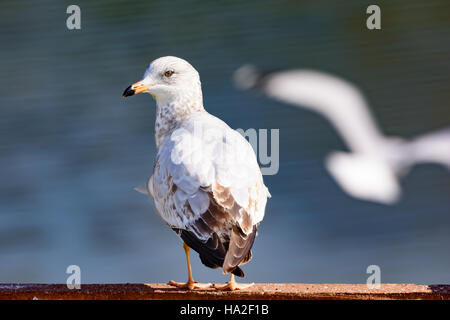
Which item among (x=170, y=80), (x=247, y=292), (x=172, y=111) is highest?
(x=170, y=80)

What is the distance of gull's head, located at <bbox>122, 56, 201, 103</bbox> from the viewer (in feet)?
8.71

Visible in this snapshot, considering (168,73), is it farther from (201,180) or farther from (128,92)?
(201,180)

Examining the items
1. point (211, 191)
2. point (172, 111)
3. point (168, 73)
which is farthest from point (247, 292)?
point (168, 73)

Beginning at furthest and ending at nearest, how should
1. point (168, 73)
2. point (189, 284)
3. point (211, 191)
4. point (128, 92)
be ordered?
point (168, 73) → point (128, 92) → point (189, 284) → point (211, 191)

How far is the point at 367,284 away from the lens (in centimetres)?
243

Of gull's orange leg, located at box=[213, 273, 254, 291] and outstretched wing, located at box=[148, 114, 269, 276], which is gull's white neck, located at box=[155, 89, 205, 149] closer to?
outstretched wing, located at box=[148, 114, 269, 276]

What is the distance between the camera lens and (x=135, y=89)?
2594mm

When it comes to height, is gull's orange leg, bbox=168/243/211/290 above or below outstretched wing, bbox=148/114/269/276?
below

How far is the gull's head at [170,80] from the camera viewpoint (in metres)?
2.65

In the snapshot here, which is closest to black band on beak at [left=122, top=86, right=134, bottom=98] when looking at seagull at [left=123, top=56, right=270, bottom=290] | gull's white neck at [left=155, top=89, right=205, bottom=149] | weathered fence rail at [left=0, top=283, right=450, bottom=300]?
seagull at [left=123, top=56, right=270, bottom=290]

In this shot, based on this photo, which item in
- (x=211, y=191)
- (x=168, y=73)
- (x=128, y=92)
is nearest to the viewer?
(x=211, y=191)

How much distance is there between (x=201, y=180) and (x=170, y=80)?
573mm

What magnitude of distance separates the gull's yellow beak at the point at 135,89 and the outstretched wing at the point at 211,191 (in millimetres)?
230

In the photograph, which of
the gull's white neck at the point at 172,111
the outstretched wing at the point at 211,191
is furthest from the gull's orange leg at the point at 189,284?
the gull's white neck at the point at 172,111
